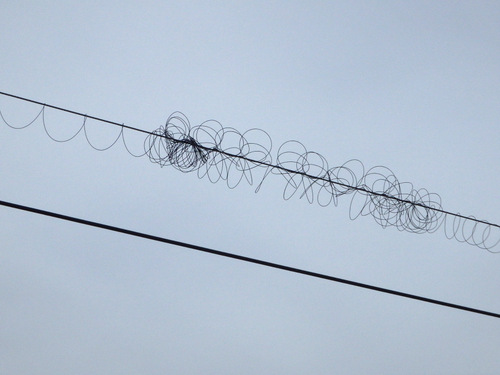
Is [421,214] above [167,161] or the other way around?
above

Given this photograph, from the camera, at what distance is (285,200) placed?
6.06 meters

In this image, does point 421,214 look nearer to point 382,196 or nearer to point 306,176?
point 382,196

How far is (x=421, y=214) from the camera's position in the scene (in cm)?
447

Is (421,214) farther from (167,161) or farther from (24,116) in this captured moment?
(24,116)

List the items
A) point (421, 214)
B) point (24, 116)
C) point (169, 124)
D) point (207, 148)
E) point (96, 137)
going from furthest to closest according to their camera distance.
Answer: point (96, 137) → point (24, 116) → point (421, 214) → point (169, 124) → point (207, 148)

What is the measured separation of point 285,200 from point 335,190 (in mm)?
1720

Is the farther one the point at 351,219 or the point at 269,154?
the point at 351,219

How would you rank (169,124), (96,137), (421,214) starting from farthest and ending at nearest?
1. (96,137)
2. (421,214)
3. (169,124)

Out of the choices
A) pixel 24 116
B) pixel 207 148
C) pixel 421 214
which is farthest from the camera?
pixel 24 116

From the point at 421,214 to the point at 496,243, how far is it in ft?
4.87

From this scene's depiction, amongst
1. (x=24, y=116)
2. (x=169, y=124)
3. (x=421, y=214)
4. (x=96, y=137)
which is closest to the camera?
(x=169, y=124)

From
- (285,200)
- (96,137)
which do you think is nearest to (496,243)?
(285,200)

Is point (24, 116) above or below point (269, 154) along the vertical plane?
below

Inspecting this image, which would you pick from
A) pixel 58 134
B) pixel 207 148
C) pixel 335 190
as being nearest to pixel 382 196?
pixel 335 190
